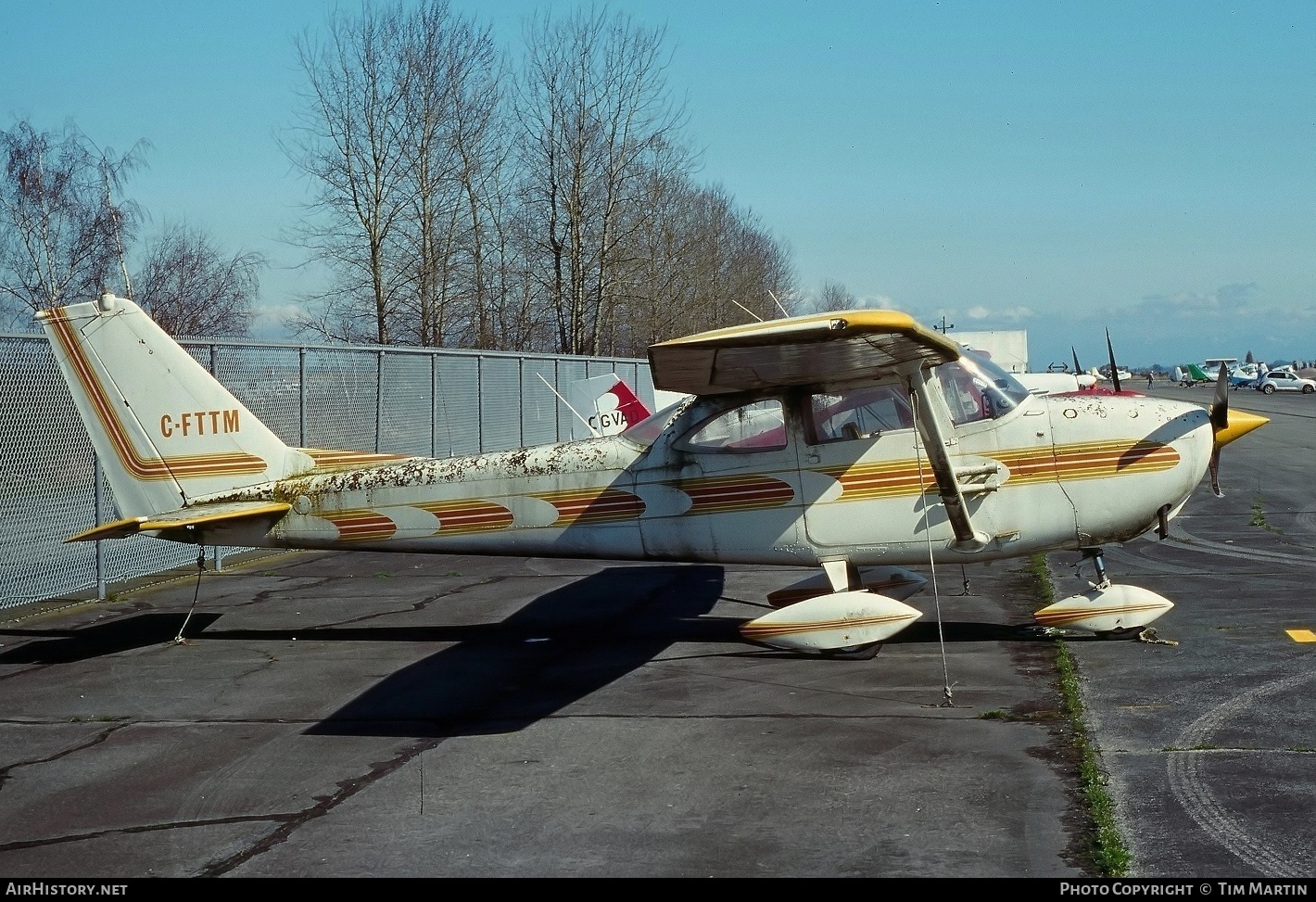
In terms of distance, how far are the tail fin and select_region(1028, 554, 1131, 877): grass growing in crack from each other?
263 inches

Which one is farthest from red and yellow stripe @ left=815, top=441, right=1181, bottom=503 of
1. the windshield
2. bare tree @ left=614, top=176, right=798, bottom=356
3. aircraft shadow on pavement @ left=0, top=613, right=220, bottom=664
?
bare tree @ left=614, top=176, right=798, bottom=356

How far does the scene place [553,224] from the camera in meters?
35.8

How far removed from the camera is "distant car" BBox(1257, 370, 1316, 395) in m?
84.2

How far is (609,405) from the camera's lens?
768 inches

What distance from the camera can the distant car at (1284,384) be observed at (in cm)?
8419

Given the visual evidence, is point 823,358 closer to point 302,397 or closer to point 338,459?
point 338,459

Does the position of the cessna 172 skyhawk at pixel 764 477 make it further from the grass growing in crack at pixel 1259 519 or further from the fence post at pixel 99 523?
the grass growing in crack at pixel 1259 519

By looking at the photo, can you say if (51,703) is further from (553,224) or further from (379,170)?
(553,224)

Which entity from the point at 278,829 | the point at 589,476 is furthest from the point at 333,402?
the point at 278,829

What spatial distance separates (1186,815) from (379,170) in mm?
25193

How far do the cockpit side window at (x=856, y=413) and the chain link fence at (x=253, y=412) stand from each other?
772cm

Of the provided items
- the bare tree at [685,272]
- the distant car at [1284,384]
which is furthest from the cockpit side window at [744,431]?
the distant car at [1284,384]

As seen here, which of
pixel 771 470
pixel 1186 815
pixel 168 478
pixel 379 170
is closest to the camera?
pixel 1186 815

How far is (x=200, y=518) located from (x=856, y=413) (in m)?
5.18
